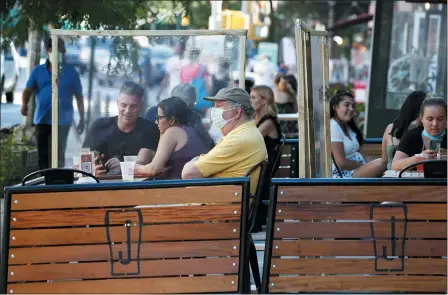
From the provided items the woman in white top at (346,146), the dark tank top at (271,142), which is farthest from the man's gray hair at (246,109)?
the dark tank top at (271,142)

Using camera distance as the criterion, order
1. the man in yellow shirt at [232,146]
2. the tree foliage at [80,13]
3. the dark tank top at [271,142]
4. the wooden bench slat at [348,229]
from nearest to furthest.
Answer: the wooden bench slat at [348,229] → the man in yellow shirt at [232,146] → the dark tank top at [271,142] → the tree foliage at [80,13]

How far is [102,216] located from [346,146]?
11.8 feet

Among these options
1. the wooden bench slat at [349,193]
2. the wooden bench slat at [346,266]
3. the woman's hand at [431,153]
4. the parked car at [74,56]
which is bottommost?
the wooden bench slat at [346,266]

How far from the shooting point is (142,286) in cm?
518

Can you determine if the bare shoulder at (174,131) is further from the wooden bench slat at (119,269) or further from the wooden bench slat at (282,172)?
the wooden bench slat at (282,172)

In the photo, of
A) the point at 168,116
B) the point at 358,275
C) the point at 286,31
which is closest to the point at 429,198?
the point at 358,275

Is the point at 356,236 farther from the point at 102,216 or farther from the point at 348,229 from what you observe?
the point at 102,216

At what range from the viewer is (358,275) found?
5223mm

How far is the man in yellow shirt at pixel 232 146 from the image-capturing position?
6039 mm

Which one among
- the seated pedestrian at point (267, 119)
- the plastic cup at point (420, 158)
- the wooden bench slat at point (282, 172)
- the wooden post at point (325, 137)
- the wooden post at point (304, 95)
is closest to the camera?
the wooden post at point (304, 95)

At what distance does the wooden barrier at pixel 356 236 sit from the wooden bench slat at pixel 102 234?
0.38m

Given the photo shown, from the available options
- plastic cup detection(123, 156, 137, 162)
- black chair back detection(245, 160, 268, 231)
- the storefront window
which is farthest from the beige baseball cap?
the storefront window

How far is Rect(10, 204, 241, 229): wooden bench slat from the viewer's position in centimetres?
507

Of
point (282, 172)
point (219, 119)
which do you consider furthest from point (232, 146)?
point (282, 172)
